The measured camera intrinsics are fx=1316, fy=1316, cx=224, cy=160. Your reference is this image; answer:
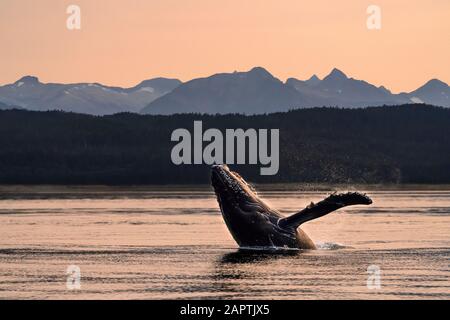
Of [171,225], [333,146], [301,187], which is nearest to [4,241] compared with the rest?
[171,225]

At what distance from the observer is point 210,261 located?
44.6m

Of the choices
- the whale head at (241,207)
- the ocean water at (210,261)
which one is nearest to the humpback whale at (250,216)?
the whale head at (241,207)

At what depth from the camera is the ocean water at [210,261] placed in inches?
1465

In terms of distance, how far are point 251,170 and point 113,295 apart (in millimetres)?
136772

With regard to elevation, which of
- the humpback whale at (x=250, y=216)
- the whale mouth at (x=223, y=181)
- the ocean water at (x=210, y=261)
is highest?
the whale mouth at (x=223, y=181)

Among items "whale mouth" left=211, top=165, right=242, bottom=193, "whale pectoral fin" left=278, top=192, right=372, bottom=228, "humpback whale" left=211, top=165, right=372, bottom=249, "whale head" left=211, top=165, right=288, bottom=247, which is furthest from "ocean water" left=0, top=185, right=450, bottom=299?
"whale mouth" left=211, top=165, right=242, bottom=193

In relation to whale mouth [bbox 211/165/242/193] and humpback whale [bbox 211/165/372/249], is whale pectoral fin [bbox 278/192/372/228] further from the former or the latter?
whale mouth [bbox 211/165/242/193]

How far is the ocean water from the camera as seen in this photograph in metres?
37.2

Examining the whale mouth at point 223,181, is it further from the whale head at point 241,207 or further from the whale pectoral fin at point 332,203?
the whale pectoral fin at point 332,203

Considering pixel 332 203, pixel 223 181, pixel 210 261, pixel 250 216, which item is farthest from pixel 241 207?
pixel 332 203

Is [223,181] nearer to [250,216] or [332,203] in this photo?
[250,216]

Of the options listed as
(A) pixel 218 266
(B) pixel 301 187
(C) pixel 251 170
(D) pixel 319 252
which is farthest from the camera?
(C) pixel 251 170

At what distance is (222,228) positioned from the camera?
207 feet
